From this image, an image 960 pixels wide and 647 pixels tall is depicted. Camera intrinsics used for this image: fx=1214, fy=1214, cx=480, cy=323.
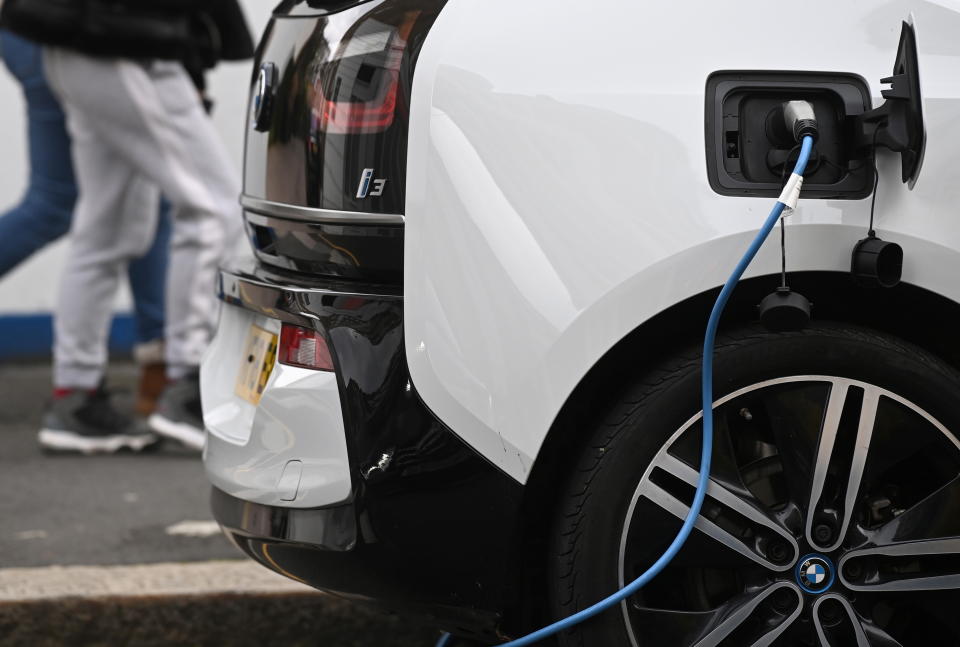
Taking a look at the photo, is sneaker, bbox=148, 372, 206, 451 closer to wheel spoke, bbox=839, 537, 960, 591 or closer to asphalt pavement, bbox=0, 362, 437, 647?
asphalt pavement, bbox=0, 362, 437, 647

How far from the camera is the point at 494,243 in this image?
5.92 ft

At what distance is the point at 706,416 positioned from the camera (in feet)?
5.97

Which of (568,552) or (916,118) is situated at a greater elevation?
(916,118)

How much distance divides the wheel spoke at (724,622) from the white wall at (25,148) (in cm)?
433

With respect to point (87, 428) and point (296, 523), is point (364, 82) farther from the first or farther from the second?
point (87, 428)

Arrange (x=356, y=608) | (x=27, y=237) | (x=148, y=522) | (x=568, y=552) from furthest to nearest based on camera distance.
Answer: (x=27, y=237) → (x=148, y=522) → (x=356, y=608) → (x=568, y=552)

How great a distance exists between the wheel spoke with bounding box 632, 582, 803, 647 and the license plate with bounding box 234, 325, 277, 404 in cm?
73

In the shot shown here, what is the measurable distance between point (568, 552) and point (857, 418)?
49 centimetres

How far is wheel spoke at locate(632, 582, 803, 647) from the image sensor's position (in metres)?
1.87

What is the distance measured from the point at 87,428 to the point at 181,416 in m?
0.34

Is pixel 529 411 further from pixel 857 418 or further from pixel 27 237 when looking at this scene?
pixel 27 237

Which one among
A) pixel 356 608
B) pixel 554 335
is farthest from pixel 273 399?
pixel 356 608

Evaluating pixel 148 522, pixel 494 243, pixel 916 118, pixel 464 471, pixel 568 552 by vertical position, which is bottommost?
pixel 148 522

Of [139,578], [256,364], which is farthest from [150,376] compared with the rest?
[256,364]
